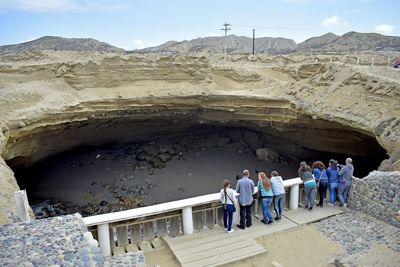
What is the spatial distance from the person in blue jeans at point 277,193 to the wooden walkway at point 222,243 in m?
0.22

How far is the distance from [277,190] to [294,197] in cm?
87

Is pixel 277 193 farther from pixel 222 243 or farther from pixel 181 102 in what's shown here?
pixel 181 102

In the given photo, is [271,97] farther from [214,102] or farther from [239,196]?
[239,196]

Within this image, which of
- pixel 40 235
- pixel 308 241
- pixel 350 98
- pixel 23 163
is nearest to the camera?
pixel 40 235

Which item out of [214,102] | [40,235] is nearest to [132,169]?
[214,102]

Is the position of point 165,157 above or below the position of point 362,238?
below

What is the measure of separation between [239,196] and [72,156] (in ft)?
43.4

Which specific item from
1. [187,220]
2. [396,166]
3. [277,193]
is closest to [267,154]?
[396,166]

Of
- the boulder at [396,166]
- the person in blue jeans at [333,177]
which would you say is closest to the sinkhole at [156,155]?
the boulder at [396,166]

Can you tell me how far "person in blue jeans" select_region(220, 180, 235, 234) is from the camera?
6.74 m

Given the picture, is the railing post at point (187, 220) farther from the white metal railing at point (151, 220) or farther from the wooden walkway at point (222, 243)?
the wooden walkway at point (222, 243)

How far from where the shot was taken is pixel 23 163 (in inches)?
588

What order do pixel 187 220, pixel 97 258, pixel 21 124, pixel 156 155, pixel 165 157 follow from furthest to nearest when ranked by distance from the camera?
pixel 156 155 → pixel 165 157 → pixel 21 124 → pixel 187 220 → pixel 97 258

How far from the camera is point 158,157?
18453 mm
